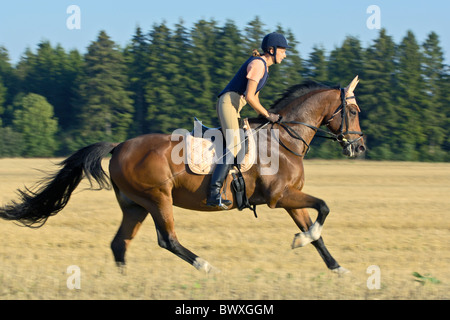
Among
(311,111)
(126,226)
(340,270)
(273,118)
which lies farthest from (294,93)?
(126,226)

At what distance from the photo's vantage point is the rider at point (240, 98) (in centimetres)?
767

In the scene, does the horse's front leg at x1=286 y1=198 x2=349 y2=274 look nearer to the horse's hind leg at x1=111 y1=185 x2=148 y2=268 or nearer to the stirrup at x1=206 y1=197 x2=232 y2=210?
the stirrup at x1=206 y1=197 x2=232 y2=210

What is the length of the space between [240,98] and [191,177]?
1220 mm

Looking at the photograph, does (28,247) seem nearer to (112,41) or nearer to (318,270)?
(318,270)

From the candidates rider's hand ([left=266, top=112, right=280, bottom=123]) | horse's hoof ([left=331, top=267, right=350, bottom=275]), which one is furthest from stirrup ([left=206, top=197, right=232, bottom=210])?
horse's hoof ([left=331, top=267, right=350, bottom=275])

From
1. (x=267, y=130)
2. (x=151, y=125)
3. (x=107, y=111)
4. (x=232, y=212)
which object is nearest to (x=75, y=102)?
(x=107, y=111)

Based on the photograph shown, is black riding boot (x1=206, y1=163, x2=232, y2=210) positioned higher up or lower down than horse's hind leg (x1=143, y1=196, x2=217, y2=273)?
higher up

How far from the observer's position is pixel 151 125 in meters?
60.0

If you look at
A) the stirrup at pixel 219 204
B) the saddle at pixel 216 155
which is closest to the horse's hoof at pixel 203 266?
the stirrup at pixel 219 204

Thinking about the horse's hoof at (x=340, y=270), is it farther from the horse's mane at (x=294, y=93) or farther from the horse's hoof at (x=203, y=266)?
the horse's mane at (x=294, y=93)

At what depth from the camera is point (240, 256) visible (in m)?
9.46

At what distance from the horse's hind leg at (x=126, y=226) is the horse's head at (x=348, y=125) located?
2.91 meters

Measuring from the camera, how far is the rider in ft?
25.2

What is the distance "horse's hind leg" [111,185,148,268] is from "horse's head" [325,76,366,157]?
9.54 feet
